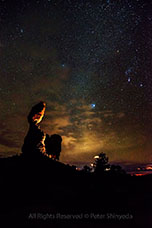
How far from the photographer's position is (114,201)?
8.52m

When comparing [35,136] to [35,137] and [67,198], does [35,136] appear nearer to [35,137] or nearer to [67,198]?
[35,137]

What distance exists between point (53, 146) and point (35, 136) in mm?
5307

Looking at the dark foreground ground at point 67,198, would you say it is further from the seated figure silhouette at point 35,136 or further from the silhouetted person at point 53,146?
the silhouetted person at point 53,146

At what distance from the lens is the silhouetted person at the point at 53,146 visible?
752 inches

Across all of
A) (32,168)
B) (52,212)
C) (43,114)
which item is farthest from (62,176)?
(43,114)

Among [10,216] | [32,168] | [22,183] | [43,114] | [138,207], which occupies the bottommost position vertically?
[10,216]

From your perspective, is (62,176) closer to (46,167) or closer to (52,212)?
(46,167)

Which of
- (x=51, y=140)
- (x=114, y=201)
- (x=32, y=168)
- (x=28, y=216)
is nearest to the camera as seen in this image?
(x=28, y=216)

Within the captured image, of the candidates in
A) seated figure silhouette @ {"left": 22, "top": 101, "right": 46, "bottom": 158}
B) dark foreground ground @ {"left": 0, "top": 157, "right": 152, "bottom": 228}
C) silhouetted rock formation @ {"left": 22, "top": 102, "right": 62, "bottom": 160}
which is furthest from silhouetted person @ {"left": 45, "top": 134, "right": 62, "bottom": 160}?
dark foreground ground @ {"left": 0, "top": 157, "right": 152, "bottom": 228}

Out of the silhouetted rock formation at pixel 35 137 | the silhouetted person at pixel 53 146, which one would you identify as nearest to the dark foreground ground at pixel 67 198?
the silhouetted rock formation at pixel 35 137

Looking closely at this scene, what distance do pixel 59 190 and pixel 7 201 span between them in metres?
2.88

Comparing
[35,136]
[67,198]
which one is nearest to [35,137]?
[35,136]

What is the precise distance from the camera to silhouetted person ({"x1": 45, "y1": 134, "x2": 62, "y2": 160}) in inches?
752

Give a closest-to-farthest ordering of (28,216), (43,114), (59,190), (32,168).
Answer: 1. (28,216)
2. (59,190)
3. (32,168)
4. (43,114)
